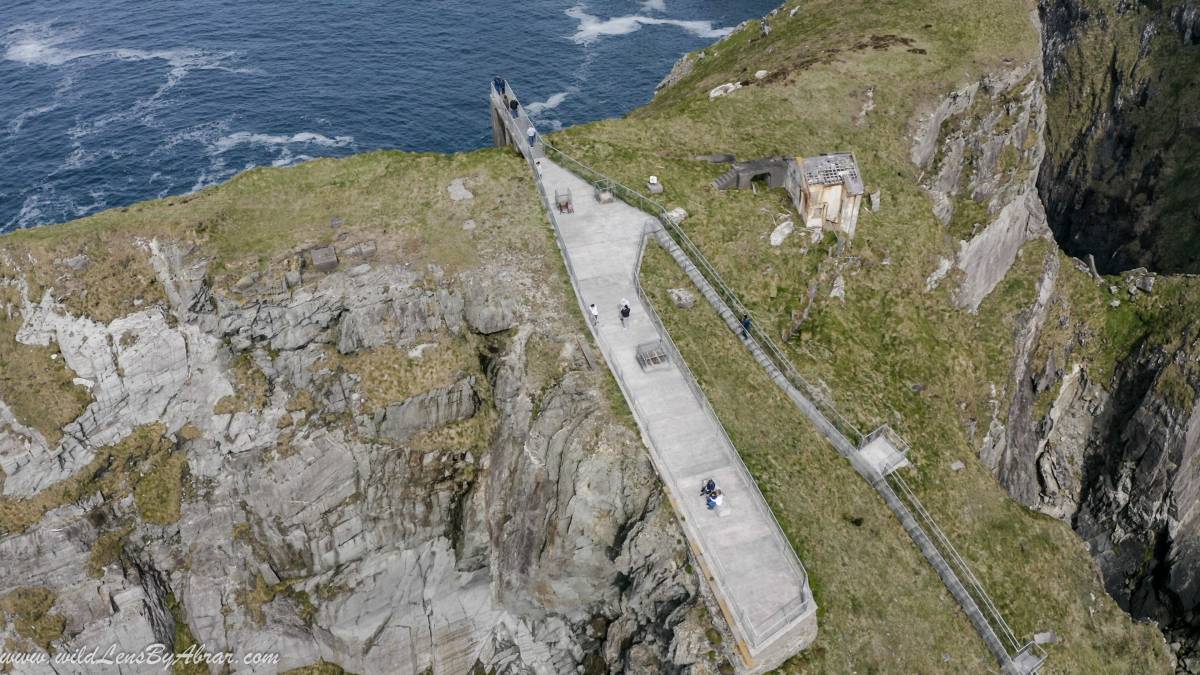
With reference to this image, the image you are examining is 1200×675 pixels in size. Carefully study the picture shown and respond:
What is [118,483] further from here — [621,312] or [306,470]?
[621,312]

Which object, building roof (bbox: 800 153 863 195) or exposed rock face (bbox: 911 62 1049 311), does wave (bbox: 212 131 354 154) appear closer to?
building roof (bbox: 800 153 863 195)

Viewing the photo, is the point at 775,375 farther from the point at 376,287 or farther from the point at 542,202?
the point at 376,287

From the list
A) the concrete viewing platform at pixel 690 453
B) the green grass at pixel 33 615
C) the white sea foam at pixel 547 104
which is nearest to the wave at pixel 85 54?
the white sea foam at pixel 547 104

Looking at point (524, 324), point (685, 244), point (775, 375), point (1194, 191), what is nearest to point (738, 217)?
point (685, 244)

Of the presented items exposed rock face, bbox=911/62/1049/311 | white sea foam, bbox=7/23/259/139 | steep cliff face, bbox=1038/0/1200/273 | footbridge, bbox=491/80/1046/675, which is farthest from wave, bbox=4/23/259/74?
steep cliff face, bbox=1038/0/1200/273

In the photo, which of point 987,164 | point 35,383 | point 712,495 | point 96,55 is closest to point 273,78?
point 96,55

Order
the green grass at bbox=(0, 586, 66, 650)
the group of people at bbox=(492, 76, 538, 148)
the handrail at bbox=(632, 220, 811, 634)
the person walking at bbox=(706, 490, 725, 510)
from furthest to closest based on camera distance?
the group of people at bbox=(492, 76, 538, 148)
the green grass at bbox=(0, 586, 66, 650)
the person walking at bbox=(706, 490, 725, 510)
the handrail at bbox=(632, 220, 811, 634)

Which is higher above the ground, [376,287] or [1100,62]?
[376,287]
